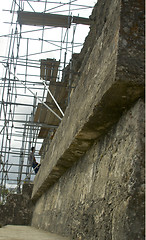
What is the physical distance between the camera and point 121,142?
1.91 metres

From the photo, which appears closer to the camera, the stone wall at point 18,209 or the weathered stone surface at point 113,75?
the weathered stone surface at point 113,75

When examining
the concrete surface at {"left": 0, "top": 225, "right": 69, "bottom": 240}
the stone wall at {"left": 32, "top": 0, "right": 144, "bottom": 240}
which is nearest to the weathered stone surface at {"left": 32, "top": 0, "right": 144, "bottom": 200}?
the stone wall at {"left": 32, "top": 0, "right": 144, "bottom": 240}

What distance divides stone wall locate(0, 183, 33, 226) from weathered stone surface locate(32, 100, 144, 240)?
4.93m

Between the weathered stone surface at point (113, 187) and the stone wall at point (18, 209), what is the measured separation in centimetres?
493

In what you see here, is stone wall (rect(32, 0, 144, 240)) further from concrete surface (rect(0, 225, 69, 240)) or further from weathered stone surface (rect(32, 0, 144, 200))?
concrete surface (rect(0, 225, 69, 240))

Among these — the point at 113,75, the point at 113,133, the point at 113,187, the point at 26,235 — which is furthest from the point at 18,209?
the point at 113,75

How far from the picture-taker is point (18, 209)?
7.67 metres

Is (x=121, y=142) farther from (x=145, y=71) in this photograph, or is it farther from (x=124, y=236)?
(x=124, y=236)

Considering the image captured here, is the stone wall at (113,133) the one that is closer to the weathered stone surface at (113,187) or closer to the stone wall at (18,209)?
the weathered stone surface at (113,187)

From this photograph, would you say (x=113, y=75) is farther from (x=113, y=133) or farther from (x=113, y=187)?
(x=113, y=187)

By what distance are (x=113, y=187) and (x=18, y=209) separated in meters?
6.29

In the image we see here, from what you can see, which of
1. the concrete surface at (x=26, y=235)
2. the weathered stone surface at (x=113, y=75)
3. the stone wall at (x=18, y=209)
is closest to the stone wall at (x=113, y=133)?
the weathered stone surface at (x=113, y=75)

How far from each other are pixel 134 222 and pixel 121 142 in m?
0.54

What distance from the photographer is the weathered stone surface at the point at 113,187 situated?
1544mm
